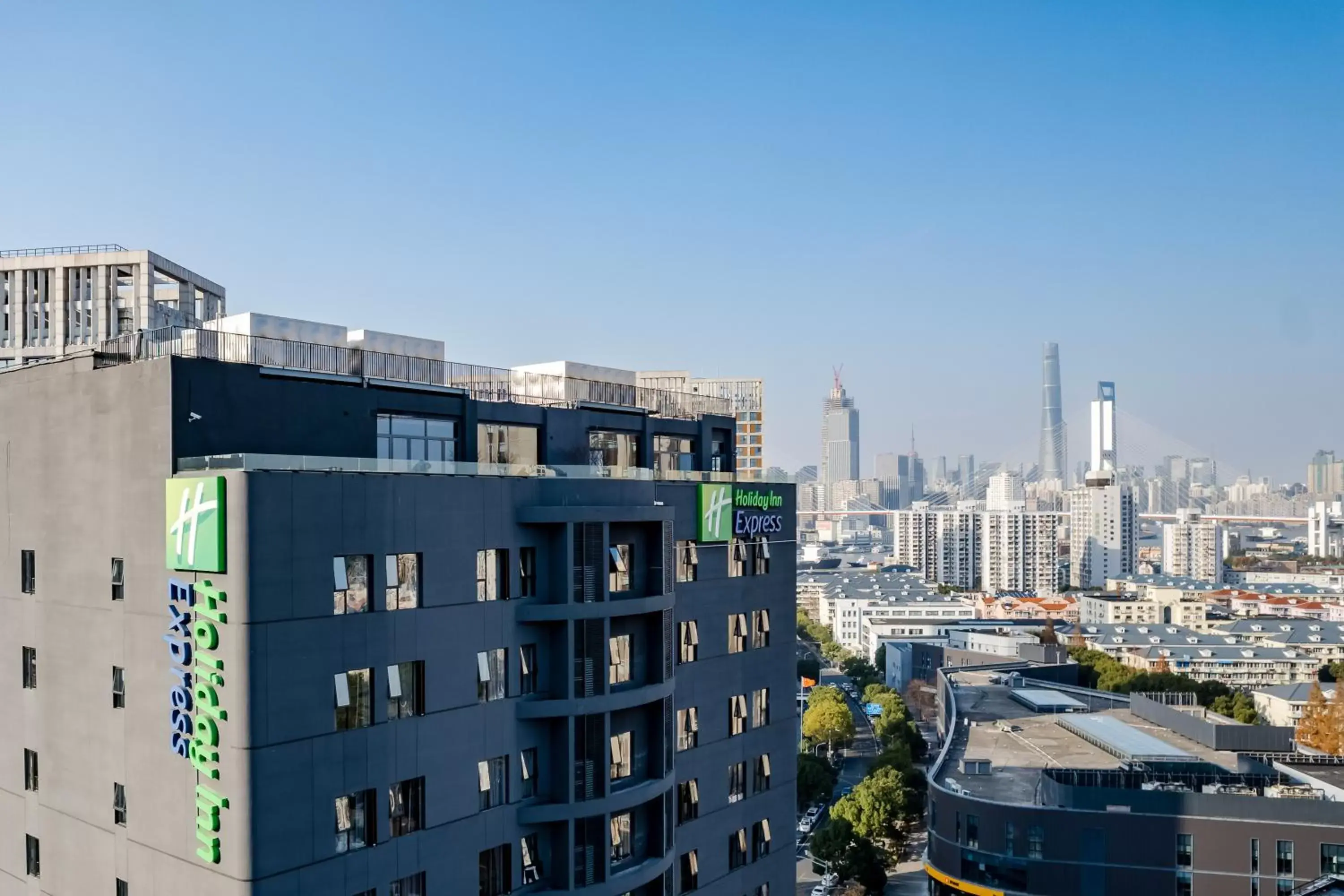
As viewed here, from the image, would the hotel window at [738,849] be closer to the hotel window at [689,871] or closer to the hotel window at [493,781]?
the hotel window at [689,871]

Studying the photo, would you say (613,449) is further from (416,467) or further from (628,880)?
(628,880)

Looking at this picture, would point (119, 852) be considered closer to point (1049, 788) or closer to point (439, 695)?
point (439, 695)

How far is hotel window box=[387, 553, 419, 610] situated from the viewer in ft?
73.4

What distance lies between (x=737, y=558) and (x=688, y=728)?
5825mm

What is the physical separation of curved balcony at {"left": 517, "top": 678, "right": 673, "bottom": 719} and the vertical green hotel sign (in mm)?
7370

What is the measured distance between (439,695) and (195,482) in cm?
721

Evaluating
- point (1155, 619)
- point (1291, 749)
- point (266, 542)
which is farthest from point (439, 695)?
point (1155, 619)

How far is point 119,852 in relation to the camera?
2272 cm

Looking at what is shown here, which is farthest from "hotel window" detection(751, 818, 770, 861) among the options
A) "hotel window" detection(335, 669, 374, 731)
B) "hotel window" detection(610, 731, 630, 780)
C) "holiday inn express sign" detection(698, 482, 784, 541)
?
"hotel window" detection(335, 669, 374, 731)

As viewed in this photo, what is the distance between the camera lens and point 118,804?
74.6 ft

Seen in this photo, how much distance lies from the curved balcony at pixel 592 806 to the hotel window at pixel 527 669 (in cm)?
287

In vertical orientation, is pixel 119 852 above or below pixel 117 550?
below

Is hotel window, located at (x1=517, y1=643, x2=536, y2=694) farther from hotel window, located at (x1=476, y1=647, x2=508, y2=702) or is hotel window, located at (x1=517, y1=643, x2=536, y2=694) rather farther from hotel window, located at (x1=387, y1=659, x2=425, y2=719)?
hotel window, located at (x1=387, y1=659, x2=425, y2=719)

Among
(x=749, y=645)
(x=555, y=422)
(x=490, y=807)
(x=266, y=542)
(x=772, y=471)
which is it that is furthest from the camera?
(x=772, y=471)
